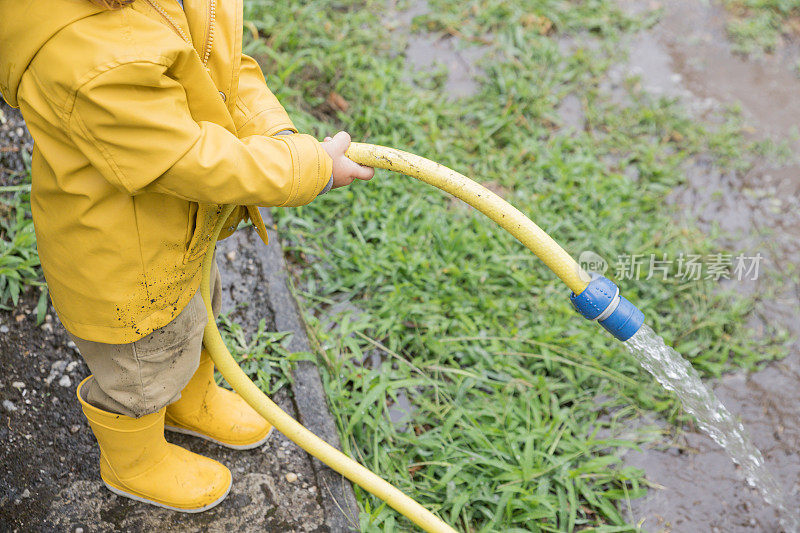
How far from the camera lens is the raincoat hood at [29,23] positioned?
3.88ft

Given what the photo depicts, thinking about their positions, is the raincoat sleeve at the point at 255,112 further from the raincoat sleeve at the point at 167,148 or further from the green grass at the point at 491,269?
the green grass at the point at 491,269

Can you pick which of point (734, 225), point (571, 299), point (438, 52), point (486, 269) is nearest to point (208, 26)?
point (571, 299)

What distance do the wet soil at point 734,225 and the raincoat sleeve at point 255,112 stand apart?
178 cm

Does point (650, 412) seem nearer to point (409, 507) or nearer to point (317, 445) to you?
point (409, 507)

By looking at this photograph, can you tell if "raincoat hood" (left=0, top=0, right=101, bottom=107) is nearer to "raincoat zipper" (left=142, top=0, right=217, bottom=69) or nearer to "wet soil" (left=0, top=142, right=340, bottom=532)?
"raincoat zipper" (left=142, top=0, right=217, bottom=69)

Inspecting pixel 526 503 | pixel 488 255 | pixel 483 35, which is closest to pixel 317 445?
pixel 526 503

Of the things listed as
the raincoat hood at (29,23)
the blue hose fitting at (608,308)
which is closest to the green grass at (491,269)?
the blue hose fitting at (608,308)

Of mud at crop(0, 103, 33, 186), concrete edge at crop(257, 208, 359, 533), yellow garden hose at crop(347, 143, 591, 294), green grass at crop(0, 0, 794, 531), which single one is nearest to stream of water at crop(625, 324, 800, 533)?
green grass at crop(0, 0, 794, 531)

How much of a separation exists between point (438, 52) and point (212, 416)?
2.72m

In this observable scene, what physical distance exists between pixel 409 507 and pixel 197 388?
2.45 ft

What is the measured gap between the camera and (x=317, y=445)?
1.98m

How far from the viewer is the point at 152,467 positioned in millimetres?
1909

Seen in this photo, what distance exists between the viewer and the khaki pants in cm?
160

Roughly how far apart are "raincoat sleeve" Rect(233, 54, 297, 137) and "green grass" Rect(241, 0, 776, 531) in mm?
1055
